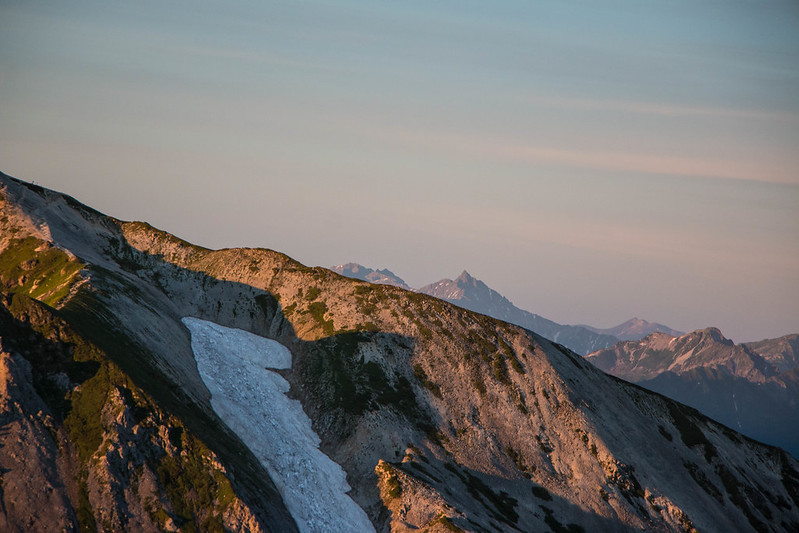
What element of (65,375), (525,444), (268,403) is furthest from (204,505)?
(525,444)

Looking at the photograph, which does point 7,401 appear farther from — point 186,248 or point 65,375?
point 186,248

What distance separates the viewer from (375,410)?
95.6 m

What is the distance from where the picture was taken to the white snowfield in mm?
75250

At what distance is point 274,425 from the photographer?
86188mm

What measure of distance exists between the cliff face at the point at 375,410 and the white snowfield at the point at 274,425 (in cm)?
224

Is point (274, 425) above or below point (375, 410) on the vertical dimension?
below

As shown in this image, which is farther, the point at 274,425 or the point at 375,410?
the point at 375,410

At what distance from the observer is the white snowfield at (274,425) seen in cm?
7525

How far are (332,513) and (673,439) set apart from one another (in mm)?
78729

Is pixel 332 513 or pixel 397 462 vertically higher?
pixel 397 462

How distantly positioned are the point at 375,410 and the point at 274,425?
15.5 meters

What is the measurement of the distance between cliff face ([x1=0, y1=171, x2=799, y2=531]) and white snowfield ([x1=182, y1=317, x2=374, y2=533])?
2.24m

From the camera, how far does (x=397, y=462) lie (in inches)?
3465

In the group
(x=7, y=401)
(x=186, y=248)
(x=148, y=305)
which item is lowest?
(x=7, y=401)
